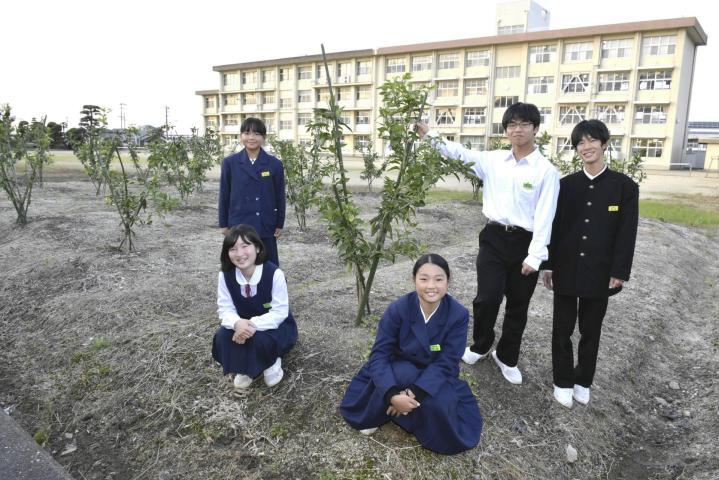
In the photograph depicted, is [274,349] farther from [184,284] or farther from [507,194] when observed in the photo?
[184,284]

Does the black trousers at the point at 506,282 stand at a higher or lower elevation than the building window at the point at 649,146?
lower

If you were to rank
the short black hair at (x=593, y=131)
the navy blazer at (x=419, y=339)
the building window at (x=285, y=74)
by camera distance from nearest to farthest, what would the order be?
the navy blazer at (x=419, y=339) → the short black hair at (x=593, y=131) → the building window at (x=285, y=74)

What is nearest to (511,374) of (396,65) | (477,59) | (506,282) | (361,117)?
(506,282)

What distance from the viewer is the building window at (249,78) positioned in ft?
172

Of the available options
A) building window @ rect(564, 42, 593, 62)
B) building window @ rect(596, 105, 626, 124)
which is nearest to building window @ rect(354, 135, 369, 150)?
building window @ rect(564, 42, 593, 62)

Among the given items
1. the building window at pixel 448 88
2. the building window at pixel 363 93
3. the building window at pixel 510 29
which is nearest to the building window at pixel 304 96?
the building window at pixel 363 93

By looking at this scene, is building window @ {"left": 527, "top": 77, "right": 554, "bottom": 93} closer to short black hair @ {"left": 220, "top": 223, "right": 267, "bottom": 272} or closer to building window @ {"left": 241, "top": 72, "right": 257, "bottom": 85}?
building window @ {"left": 241, "top": 72, "right": 257, "bottom": 85}

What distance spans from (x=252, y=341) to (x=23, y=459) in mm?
1307

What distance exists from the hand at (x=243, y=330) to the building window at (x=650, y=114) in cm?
3842

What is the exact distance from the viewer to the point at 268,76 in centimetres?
5147

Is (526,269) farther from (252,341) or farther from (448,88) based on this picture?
(448,88)

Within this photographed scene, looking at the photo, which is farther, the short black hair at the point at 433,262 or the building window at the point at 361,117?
the building window at the point at 361,117

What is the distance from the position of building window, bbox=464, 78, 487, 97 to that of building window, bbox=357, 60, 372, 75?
9339 mm

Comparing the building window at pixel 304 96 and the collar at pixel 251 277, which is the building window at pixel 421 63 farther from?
the collar at pixel 251 277
